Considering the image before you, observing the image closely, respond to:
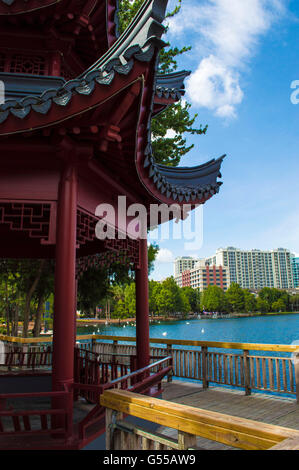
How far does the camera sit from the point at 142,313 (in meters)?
6.80

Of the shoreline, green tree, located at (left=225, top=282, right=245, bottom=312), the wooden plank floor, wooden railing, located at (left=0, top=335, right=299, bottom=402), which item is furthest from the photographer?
green tree, located at (left=225, top=282, right=245, bottom=312)

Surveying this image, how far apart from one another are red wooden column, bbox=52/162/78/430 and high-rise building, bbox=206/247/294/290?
17783 cm

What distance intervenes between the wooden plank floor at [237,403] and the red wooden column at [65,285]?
7.94 feet

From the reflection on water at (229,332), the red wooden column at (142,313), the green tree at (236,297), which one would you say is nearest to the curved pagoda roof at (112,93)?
the red wooden column at (142,313)

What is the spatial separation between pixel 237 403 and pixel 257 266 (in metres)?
190

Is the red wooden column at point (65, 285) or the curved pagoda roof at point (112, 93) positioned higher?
the curved pagoda roof at point (112, 93)

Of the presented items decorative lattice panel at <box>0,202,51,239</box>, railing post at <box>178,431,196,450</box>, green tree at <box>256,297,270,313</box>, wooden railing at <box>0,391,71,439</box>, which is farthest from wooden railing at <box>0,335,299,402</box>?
green tree at <box>256,297,270,313</box>

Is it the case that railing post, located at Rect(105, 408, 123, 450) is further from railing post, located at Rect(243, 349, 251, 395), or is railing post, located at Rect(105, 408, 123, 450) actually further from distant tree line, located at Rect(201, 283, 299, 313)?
distant tree line, located at Rect(201, 283, 299, 313)

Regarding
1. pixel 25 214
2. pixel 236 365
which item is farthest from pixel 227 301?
pixel 25 214

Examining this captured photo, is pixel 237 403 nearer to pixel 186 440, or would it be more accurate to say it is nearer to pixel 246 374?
pixel 246 374

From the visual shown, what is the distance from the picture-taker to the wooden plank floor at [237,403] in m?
6.14

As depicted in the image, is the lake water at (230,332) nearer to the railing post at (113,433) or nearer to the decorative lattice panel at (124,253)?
the decorative lattice panel at (124,253)

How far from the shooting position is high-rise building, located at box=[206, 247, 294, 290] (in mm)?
180250

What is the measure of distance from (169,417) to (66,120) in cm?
345
